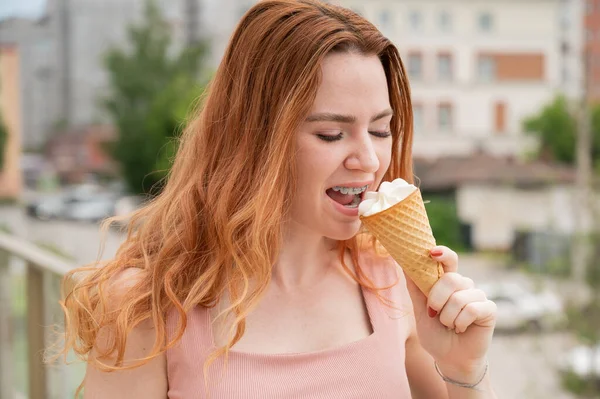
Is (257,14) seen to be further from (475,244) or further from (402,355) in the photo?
(475,244)

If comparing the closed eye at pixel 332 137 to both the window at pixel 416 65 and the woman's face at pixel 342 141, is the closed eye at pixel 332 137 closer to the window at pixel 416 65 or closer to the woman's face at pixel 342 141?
the woman's face at pixel 342 141

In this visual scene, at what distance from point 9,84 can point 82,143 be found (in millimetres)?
13645

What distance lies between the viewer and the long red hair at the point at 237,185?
1.01 m

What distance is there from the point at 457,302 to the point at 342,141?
261 mm

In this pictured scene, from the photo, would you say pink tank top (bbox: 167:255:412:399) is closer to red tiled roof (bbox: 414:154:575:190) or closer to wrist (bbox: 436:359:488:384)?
wrist (bbox: 436:359:488:384)

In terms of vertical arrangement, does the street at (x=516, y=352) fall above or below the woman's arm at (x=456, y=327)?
below

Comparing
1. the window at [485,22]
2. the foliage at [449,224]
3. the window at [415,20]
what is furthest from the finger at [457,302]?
the window at [485,22]

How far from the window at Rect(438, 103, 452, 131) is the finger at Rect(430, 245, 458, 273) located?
31508mm

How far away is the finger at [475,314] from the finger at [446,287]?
0.08 feet

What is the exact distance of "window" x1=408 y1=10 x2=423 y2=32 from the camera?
30953 mm

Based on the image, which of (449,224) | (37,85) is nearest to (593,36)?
(449,224)

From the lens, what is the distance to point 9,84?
32.5ft

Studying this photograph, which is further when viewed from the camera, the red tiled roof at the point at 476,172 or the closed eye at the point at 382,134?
the red tiled roof at the point at 476,172

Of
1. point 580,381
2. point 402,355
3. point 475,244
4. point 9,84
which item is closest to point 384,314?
point 402,355
